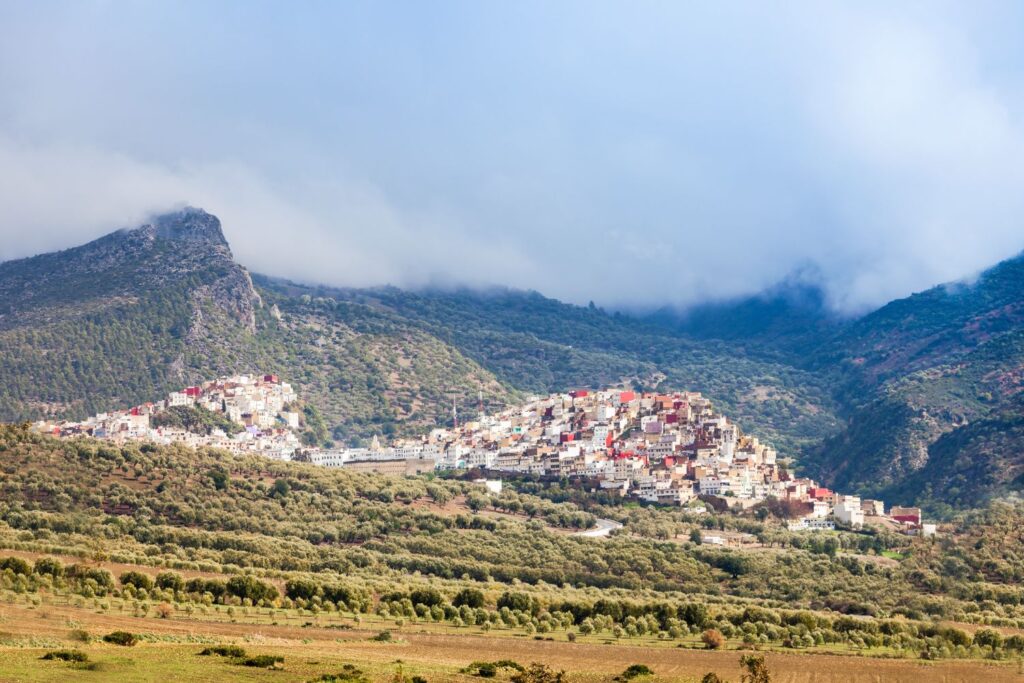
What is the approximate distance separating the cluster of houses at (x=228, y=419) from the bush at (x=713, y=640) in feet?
197

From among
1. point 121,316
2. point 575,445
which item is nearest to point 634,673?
point 575,445

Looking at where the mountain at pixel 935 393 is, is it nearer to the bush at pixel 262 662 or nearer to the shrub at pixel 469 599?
the shrub at pixel 469 599

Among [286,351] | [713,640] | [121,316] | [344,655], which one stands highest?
[121,316]

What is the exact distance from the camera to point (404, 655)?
39688 mm

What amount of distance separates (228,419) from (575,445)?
30.8 meters

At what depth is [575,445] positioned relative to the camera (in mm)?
113938

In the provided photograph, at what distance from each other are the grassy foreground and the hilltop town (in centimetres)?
3973

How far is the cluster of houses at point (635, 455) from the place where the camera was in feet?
308

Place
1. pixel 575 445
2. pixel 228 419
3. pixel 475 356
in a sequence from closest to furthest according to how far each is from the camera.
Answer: pixel 575 445, pixel 228 419, pixel 475 356

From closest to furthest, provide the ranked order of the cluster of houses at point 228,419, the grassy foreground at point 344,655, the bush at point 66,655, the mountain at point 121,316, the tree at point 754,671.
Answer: the bush at point 66,655, the grassy foreground at point 344,655, the tree at point 754,671, the cluster of houses at point 228,419, the mountain at point 121,316

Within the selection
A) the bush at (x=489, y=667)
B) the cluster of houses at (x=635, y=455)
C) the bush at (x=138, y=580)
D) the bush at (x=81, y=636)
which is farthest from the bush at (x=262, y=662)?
the cluster of houses at (x=635, y=455)

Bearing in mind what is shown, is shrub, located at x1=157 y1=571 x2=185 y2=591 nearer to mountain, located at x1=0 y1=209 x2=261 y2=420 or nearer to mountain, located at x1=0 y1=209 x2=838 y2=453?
mountain, located at x1=0 y1=209 x2=838 y2=453

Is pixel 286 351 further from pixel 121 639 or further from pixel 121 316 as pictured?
pixel 121 639

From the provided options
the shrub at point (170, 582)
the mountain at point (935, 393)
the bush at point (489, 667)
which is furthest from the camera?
the mountain at point (935, 393)
